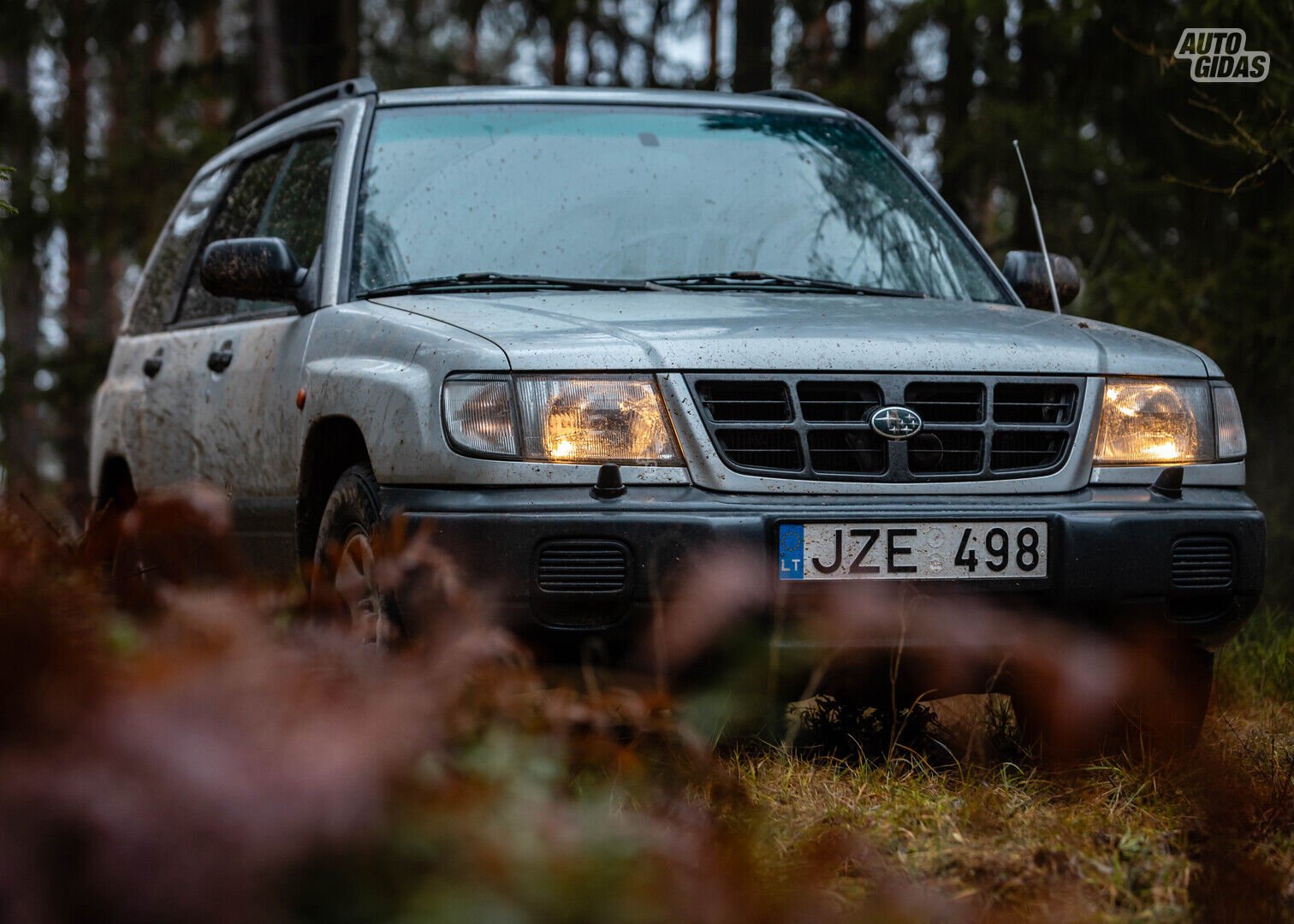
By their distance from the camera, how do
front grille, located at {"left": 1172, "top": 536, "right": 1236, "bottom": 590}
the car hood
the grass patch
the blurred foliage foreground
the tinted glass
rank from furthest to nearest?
the grass patch → the tinted glass → front grille, located at {"left": 1172, "top": 536, "right": 1236, "bottom": 590} → the car hood → the blurred foliage foreground

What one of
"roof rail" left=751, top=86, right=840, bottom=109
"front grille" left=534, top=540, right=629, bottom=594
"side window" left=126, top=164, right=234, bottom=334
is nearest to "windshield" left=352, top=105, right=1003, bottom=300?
"roof rail" left=751, top=86, right=840, bottom=109

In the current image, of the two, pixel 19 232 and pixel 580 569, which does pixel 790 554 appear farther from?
pixel 19 232

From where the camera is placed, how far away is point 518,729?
2236 mm

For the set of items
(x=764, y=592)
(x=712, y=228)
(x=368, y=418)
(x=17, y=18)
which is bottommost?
(x=764, y=592)

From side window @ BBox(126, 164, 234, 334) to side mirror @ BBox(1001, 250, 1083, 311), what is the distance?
286 cm

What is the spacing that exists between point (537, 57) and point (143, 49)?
11229 mm

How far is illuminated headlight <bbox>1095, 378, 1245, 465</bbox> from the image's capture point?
12.6ft

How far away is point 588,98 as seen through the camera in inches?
200

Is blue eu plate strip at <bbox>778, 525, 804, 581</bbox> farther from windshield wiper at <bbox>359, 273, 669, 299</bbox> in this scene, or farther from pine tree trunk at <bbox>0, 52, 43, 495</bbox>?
pine tree trunk at <bbox>0, 52, 43, 495</bbox>

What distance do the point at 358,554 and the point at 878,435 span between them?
1.23 meters

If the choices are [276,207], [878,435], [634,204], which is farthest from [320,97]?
[878,435]

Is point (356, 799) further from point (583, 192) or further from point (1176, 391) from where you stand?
point (583, 192)

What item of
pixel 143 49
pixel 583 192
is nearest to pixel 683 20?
pixel 143 49

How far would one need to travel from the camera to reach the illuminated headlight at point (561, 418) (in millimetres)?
3486
